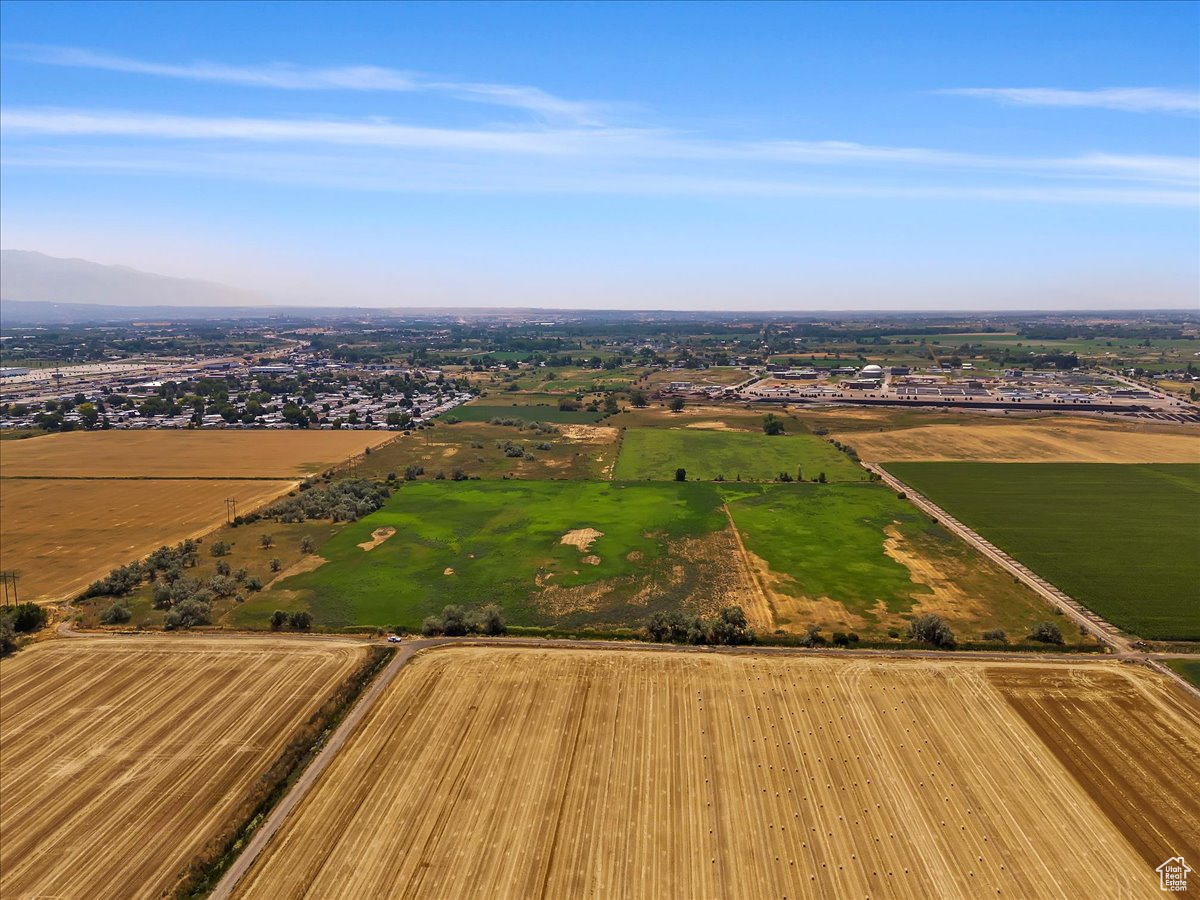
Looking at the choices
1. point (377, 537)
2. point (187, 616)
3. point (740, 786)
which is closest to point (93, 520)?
point (377, 537)

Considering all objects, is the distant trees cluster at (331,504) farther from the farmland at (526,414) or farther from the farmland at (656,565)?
the farmland at (526,414)

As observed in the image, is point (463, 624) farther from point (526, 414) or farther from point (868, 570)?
point (526, 414)

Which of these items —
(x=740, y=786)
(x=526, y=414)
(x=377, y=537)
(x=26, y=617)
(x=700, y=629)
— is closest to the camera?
(x=740, y=786)

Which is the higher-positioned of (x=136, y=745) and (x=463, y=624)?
(x=463, y=624)

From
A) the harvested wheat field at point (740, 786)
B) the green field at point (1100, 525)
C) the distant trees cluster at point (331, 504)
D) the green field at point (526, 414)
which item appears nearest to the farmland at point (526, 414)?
the green field at point (526, 414)

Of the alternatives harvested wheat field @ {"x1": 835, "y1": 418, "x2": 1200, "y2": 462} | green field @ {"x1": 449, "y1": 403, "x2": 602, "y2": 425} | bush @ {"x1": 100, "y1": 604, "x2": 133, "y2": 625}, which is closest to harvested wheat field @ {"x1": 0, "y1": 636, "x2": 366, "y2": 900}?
bush @ {"x1": 100, "y1": 604, "x2": 133, "y2": 625}

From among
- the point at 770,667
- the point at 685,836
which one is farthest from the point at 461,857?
the point at 770,667

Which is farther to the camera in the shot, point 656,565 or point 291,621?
point 656,565
